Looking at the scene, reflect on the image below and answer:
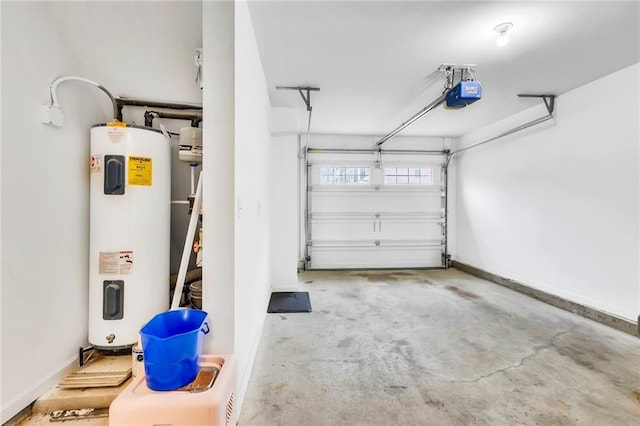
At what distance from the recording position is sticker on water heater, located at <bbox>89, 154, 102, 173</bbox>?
5.71ft

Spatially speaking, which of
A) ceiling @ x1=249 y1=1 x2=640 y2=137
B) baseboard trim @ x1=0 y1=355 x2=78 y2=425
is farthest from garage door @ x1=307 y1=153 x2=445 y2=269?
baseboard trim @ x1=0 y1=355 x2=78 y2=425

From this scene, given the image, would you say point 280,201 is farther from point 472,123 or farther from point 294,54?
point 472,123

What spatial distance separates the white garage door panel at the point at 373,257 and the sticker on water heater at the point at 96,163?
403cm

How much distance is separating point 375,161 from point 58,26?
4735 millimetres

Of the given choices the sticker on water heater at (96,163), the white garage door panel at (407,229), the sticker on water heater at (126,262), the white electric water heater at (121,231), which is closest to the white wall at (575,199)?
the white garage door panel at (407,229)

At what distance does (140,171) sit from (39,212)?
0.53m

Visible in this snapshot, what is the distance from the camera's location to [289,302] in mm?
3508

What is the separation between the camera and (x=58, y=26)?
Answer: 5.29ft

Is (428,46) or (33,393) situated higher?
(428,46)

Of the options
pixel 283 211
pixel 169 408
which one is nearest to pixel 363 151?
pixel 283 211

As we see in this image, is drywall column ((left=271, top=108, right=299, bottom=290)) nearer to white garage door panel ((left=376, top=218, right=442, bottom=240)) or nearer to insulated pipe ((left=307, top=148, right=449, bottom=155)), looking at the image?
insulated pipe ((left=307, top=148, right=449, bottom=155))

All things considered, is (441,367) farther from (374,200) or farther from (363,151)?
Result: (363,151)

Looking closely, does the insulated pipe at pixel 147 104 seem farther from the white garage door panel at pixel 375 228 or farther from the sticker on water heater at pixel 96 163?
the white garage door panel at pixel 375 228

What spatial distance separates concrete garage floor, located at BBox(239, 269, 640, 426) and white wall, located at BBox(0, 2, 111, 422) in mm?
1159
